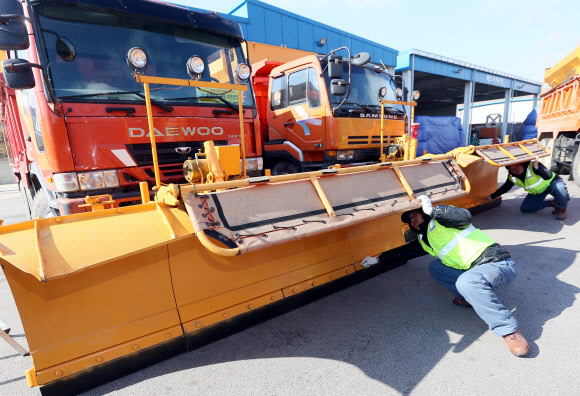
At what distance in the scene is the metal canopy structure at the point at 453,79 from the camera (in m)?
13.9

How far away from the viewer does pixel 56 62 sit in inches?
97.1

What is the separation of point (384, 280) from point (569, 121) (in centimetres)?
674

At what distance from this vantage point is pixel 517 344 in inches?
79.1

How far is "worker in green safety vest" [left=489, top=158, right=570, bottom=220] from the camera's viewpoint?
15.2 ft

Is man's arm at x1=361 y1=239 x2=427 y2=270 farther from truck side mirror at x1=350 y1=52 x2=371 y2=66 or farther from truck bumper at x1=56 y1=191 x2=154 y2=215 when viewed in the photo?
truck side mirror at x1=350 y1=52 x2=371 y2=66

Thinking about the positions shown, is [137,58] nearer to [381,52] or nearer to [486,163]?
[486,163]

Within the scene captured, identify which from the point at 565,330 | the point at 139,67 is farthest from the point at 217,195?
the point at 565,330

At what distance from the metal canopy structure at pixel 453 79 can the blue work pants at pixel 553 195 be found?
765 cm

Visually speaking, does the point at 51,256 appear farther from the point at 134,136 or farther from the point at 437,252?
the point at 437,252

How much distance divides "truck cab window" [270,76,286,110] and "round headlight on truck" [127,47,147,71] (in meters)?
3.15

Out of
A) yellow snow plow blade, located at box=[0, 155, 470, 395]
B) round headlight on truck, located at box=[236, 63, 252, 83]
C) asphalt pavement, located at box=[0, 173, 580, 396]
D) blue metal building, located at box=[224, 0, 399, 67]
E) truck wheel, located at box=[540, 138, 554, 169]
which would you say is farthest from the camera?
blue metal building, located at box=[224, 0, 399, 67]

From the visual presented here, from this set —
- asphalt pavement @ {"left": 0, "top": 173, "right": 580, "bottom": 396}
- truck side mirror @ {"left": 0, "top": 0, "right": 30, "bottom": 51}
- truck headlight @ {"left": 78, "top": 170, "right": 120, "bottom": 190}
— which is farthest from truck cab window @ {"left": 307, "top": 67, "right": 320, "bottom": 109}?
truck side mirror @ {"left": 0, "top": 0, "right": 30, "bottom": 51}

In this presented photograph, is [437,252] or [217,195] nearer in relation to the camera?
[217,195]

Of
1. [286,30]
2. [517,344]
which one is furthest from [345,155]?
[286,30]
